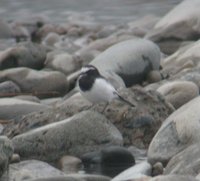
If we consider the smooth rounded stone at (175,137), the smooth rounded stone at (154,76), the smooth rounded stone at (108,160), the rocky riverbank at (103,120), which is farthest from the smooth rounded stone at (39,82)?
the smooth rounded stone at (175,137)

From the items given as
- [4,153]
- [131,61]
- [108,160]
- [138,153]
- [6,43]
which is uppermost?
[4,153]

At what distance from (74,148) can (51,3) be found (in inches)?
686

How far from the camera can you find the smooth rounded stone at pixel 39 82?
11.8m

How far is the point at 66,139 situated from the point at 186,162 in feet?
5.93

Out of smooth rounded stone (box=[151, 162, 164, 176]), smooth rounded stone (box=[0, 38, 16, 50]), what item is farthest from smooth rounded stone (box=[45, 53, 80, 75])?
smooth rounded stone (box=[151, 162, 164, 176])

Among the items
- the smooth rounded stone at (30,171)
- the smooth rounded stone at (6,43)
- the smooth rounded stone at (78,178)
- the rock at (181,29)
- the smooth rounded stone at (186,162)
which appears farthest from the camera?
the smooth rounded stone at (6,43)

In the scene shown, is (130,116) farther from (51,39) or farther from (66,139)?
(51,39)

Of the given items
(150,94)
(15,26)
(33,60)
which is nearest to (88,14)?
(15,26)

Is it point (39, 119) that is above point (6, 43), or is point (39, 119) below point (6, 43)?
above

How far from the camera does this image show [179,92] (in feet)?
30.3

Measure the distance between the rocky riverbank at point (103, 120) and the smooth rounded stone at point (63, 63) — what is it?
0.05ft

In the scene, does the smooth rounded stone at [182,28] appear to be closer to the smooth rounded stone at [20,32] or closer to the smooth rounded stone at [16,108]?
the smooth rounded stone at [20,32]

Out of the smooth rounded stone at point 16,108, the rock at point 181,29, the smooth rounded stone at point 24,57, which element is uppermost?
the smooth rounded stone at point 16,108

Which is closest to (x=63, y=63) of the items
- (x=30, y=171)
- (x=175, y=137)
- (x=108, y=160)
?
(x=108, y=160)
